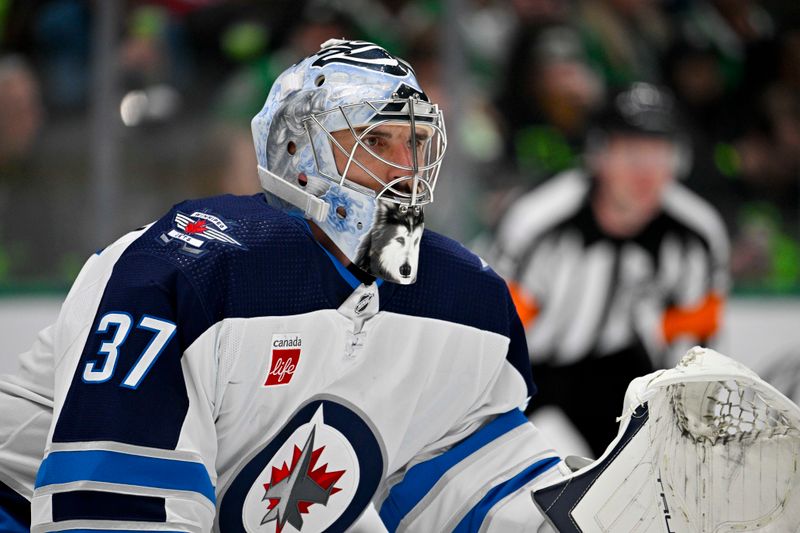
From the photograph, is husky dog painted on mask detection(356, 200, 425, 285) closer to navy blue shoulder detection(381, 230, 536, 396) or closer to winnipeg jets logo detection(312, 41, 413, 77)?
navy blue shoulder detection(381, 230, 536, 396)

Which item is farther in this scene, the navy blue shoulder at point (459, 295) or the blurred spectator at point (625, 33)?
the blurred spectator at point (625, 33)

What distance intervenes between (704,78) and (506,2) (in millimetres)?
714

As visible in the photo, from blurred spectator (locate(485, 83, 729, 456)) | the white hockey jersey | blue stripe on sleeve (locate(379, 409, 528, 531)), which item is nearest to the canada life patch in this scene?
the white hockey jersey

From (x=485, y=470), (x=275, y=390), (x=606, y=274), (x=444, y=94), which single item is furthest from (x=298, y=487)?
(x=606, y=274)

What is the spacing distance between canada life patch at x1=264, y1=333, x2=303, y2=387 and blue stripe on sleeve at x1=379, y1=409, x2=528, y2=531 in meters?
0.36

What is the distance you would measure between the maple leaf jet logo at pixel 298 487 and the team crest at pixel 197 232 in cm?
33

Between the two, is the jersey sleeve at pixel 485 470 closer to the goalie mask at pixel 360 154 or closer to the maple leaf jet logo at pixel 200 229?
the goalie mask at pixel 360 154

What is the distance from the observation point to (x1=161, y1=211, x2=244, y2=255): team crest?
1758 millimetres

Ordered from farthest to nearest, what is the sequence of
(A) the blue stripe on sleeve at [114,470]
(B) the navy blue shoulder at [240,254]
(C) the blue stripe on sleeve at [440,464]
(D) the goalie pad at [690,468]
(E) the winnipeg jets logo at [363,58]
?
A: (C) the blue stripe on sleeve at [440,464]
(E) the winnipeg jets logo at [363,58]
(D) the goalie pad at [690,468]
(B) the navy blue shoulder at [240,254]
(A) the blue stripe on sleeve at [114,470]

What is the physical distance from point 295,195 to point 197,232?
22cm

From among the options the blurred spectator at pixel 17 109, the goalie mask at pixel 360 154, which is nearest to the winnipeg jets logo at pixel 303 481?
the goalie mask at pixel 360 154

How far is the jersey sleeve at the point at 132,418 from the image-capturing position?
1.63 m

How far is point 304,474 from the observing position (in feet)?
6.28

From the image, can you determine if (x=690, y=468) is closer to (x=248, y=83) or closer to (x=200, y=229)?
(x=200, y=229)
